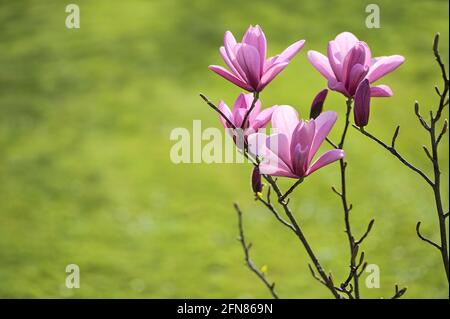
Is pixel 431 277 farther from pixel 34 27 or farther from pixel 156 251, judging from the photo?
pixel 34 27

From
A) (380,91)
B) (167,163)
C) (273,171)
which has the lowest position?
(273,171)

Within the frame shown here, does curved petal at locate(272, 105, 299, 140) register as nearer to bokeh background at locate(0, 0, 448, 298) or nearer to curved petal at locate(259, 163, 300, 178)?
curved petal at locate(259, 163, 300, 178)

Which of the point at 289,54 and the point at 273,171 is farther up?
the point at 289,54

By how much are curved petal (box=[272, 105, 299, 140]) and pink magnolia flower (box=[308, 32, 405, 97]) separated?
0.21ft

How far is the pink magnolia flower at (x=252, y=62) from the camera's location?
775mm

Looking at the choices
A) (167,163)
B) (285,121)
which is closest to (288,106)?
(285,121)

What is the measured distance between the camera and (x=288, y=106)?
785 millimetres

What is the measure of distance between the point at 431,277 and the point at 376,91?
142 cm

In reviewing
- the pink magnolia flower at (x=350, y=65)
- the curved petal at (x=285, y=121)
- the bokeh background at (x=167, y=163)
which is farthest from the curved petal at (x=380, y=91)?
the bokeh background at (x=167, y=163)

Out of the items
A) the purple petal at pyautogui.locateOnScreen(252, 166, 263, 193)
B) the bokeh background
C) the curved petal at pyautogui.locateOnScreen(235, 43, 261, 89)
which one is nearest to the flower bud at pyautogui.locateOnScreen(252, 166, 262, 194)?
the purple petal at pyautogui.locateOnScreen(252, 166, 263, 193)

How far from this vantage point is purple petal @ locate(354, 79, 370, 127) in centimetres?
76

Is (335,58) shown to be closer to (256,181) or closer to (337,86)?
(337,86)

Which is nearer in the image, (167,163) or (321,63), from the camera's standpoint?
(321,63)

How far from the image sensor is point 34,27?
324 cm
